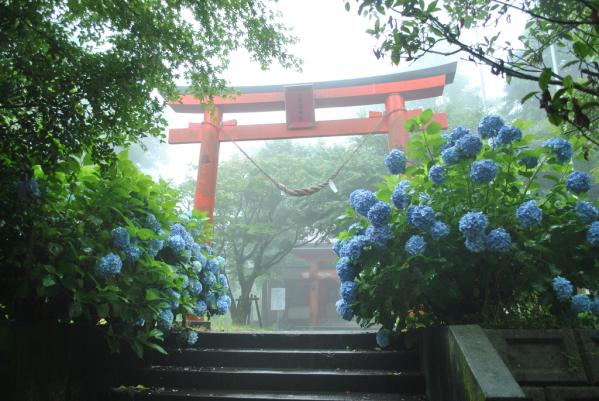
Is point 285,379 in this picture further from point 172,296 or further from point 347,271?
point 172,296

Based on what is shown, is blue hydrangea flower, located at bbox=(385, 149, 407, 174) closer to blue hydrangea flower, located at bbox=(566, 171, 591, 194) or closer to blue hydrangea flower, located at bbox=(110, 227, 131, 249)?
blue hydrangea flower, located at bbox=(566, 171, 591, 194)

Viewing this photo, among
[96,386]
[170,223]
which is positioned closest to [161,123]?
[170,223]

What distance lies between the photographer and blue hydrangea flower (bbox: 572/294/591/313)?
2652 mm

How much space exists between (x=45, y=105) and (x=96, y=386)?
2.32 meters

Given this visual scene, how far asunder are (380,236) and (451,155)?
787 millimetres

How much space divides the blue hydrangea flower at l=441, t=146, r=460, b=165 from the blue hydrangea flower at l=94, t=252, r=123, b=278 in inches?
96.4

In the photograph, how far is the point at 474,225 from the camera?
8.76 ft

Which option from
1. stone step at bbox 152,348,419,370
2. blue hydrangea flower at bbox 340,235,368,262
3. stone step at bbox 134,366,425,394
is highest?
blue hydrangea flower at bbox 340,235,368,262

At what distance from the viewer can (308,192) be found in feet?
26.8

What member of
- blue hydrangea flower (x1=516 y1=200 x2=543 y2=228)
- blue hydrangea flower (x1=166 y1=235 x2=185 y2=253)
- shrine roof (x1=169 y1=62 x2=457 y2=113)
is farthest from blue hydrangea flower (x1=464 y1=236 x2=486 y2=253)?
shrine roof (x1=169 y1=62 x2=457 y2=113)

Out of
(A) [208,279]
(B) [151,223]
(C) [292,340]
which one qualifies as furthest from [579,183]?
(A) [208,279]

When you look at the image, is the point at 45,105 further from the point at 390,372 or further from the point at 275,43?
the point at 390,372

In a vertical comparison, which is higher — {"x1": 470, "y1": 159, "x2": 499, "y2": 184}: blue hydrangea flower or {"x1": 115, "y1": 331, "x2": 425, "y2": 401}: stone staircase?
{"x1": 470, "y1": 159, "x2": 499, "y2": 184}: blue hydrangea flower

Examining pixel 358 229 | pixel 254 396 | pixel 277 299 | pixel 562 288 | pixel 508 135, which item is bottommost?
pixel 254 396
